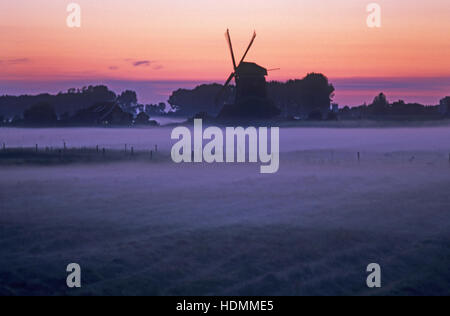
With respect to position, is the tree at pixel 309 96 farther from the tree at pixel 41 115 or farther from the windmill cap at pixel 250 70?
the tree at pixel 41 115

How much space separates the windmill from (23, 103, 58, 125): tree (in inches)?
1151

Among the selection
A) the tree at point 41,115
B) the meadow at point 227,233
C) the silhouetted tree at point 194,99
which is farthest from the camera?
the silhouetted tree at point 194,99

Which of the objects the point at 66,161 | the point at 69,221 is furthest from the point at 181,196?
the point at 66,161

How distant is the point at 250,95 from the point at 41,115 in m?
33.5

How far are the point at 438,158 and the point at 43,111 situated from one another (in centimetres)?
5981

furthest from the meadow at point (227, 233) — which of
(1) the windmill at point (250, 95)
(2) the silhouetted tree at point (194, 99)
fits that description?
(2) the silhouetted tree at point (194, 99)

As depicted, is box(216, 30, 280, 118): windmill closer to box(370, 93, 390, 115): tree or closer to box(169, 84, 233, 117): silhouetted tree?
box(370, 93, 390, 115): tree

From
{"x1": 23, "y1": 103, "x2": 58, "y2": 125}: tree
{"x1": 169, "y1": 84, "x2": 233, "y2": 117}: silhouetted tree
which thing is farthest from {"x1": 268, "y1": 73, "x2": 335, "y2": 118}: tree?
{"x1": 23, "y1": 103, "x2": 58, "y2": 125}: tree

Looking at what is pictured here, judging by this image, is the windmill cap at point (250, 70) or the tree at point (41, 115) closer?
the windmill cap at point (250, 70)

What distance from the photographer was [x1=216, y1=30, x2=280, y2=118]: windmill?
57.0 meters

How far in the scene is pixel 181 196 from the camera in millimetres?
16984

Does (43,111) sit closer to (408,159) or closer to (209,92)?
(209,92)

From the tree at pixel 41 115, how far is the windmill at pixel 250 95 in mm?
29234

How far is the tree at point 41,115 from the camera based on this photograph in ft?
242
